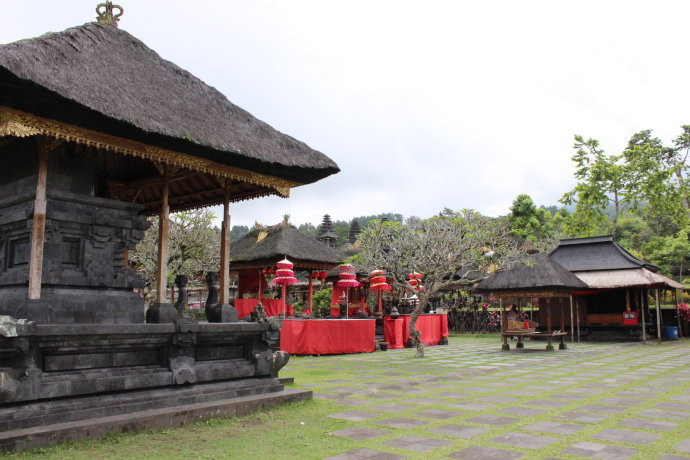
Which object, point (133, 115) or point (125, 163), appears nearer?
point (133, 115)

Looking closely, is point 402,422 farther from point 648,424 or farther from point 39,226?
point 39,226

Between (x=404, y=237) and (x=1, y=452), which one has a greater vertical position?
(x=404, y=237)

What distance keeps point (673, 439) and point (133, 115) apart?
7018 mm

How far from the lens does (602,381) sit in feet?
33.9

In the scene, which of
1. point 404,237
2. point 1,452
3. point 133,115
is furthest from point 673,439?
point 404,237

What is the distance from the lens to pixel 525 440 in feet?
18.8

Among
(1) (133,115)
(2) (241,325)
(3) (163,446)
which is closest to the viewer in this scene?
(3) (163,446)

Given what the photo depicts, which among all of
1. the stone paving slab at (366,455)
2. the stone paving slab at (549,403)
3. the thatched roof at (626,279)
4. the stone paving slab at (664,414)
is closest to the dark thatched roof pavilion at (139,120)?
the stone paving slab at (366,455)

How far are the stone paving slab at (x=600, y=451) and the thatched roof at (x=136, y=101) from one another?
535 cm

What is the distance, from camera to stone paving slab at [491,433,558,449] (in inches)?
217

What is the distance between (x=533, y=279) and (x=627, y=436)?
541 inches

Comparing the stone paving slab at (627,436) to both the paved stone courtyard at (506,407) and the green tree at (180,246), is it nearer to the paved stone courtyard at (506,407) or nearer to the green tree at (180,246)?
the paved stone courtyard at (506,407)

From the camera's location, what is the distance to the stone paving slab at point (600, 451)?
5082 mm

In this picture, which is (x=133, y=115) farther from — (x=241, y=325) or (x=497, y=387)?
(x=497, y=387)
